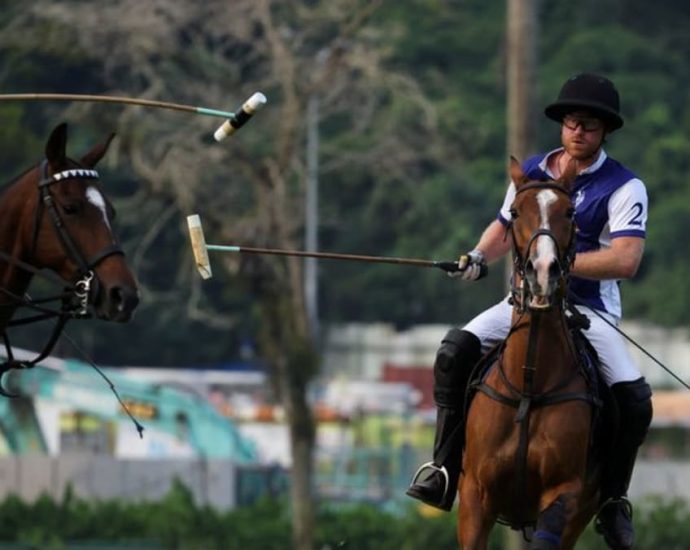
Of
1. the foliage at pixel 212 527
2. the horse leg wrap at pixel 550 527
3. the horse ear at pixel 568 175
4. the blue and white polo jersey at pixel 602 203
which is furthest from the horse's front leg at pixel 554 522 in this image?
the foliage at pixel 212 527

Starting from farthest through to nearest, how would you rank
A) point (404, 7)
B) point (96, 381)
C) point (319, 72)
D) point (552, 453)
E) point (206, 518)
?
point (404, 7), point (96, 381), point (319, 72), point (206, 518), point (552, 453)

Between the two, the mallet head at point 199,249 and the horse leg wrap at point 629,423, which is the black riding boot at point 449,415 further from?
the mallet head at point 199,249

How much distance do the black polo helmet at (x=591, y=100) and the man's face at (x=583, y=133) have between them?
4 centimetres

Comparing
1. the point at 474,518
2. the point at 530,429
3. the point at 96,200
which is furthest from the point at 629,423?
the point at 96,200

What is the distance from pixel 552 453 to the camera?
35.9 feet

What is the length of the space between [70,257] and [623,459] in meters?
2.98

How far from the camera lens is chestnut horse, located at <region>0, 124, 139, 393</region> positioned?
11.5 m

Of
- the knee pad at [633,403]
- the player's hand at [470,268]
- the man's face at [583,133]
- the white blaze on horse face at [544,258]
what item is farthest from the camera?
the knee pad at [633,403]

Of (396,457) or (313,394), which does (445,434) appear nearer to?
(396,457)

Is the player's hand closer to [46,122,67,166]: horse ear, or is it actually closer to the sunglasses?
the sunglasses

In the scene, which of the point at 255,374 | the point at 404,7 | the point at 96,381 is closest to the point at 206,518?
the point at 96,381

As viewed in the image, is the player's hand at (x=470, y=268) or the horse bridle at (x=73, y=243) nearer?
the player's hand at (x=470, y=268)

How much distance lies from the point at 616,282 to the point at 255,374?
161 feet

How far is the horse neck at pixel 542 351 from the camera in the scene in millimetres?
10875
